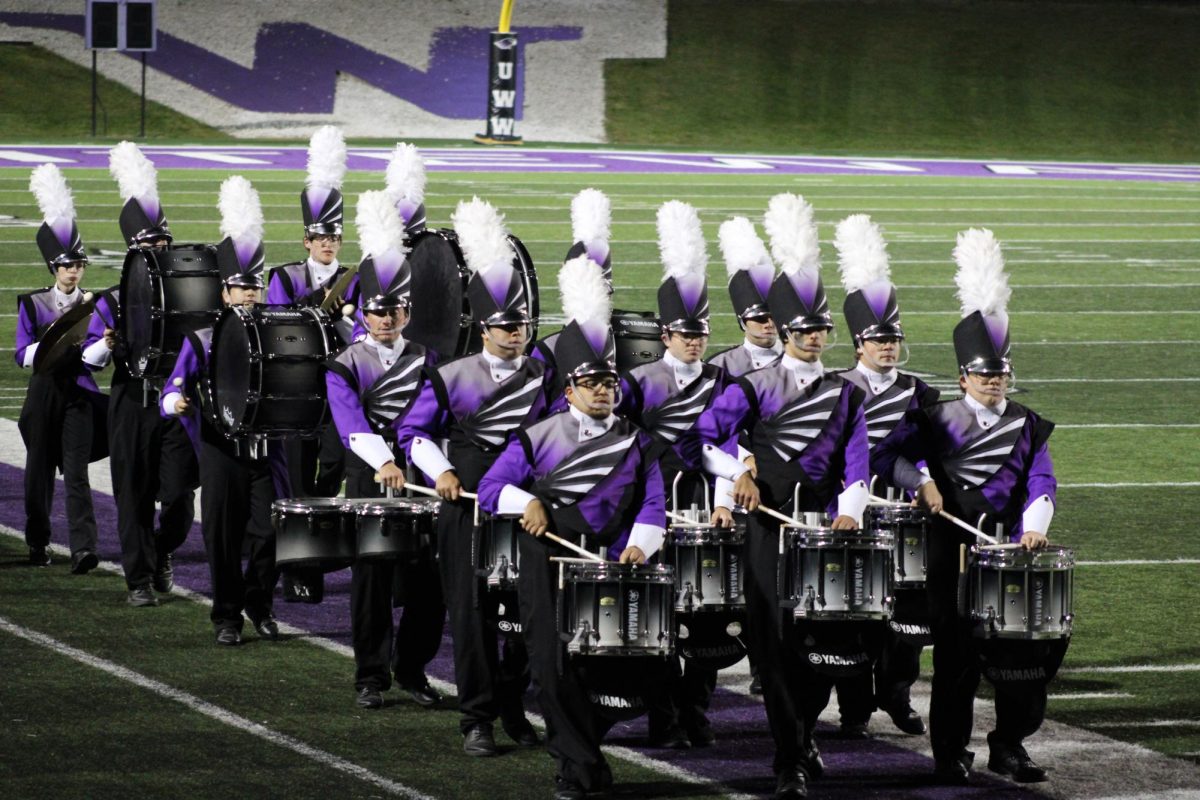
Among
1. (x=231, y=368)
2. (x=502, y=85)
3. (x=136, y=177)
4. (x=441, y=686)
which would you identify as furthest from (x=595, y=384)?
(x=502, y=85)

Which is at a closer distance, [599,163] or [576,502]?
[576,502]

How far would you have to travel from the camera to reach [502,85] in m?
40.3

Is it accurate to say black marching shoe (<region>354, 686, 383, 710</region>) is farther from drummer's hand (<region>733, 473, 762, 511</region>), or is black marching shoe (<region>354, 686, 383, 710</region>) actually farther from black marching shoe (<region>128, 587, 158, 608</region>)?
black marching shoe (<region>128, 587, 158, 608</region>)

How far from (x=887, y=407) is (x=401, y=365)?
1.86 metres

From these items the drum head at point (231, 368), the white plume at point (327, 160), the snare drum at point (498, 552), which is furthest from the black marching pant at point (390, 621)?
the white plume at point (327, 160)

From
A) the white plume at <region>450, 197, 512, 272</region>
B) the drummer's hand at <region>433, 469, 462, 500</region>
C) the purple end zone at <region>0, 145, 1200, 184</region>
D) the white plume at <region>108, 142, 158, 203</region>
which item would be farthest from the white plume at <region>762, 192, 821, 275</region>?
the purple end zone at <region>0, 145, 1200, 184</region>

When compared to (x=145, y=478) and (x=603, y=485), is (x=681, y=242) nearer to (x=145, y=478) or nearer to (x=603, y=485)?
(x=603, y=485)

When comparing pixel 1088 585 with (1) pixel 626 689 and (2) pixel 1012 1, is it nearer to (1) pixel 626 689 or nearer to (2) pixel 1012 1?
(1) pixel 626 689

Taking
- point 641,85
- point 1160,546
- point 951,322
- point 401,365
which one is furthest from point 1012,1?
point 401,365

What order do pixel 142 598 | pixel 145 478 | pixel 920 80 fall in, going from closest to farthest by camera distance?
pixel 142 598 → pixel 145 478 → pixel 920 80

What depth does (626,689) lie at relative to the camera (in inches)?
262

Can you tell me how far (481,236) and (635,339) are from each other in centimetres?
206

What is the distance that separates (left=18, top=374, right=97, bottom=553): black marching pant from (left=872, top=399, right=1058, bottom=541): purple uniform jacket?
477 cm

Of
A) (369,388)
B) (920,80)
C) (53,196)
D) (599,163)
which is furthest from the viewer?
(920,80)
